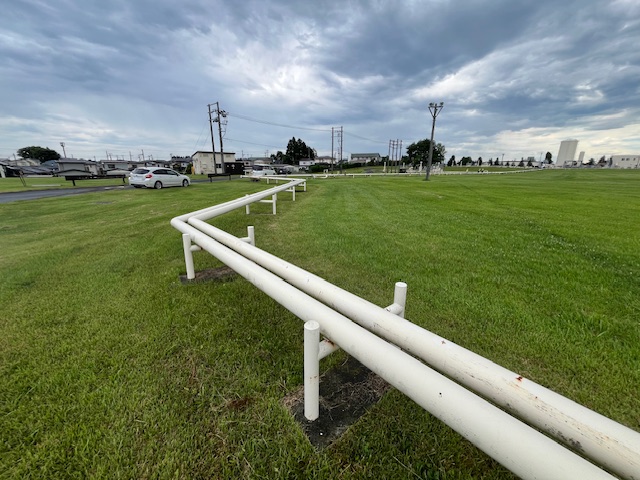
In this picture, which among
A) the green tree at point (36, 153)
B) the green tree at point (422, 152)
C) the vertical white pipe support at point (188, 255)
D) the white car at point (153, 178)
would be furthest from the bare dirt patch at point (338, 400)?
the green tree at point (36, 153)

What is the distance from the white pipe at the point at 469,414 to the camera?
2.56 ft

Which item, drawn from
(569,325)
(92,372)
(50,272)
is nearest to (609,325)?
(569,325)

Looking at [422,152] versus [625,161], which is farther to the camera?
[625,161]

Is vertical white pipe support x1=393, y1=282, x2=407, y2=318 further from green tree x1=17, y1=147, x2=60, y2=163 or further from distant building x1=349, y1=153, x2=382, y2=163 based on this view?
green tree x1=17, y1=147, x2=60, y2=163

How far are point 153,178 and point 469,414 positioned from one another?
2049 cm

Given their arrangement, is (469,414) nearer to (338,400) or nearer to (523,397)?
(523,397)

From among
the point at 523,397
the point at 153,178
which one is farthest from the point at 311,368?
the point at 153,178

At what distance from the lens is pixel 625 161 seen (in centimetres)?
9081

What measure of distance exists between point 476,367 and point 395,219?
6.45 m

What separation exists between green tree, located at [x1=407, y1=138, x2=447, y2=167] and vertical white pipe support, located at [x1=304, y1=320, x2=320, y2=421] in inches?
3558

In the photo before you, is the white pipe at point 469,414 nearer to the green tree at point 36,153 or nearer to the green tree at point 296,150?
the green tree at point 296,150

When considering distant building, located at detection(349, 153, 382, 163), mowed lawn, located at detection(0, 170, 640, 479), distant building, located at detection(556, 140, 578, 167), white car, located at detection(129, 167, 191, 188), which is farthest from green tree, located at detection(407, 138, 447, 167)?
mowed lawn, located at detection(0, 170, 640, 479)

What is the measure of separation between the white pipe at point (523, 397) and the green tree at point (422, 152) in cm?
9025

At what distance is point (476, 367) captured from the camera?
3.74ft
